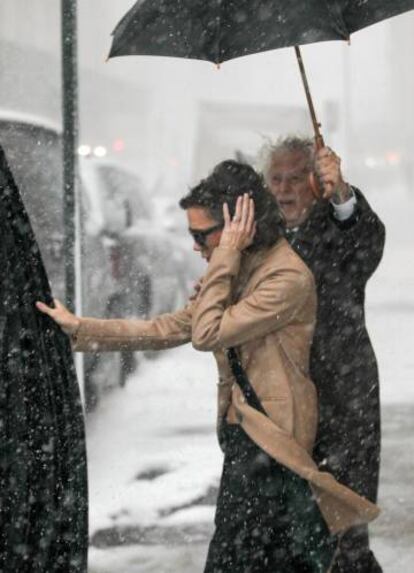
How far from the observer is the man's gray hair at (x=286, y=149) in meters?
4.71

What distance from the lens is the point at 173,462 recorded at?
7594 mm

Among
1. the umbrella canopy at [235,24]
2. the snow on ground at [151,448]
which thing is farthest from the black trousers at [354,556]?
the snow on ground at [151,448]

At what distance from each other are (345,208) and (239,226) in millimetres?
576

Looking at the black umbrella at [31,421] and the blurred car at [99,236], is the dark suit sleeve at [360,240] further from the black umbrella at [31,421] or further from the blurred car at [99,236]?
the blurred car at [99,236]

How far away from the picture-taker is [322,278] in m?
4.43

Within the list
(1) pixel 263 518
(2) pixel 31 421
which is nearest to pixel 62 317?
(2) pixel 31 421

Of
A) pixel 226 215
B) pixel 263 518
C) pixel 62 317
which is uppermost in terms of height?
pixel 226 215

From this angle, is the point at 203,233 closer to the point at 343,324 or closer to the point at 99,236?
the point at 343,324

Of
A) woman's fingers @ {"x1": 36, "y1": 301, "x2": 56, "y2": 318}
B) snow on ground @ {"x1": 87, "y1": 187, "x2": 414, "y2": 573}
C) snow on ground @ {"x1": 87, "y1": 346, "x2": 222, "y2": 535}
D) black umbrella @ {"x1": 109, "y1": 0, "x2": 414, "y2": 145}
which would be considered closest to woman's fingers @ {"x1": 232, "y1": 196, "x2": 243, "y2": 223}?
woman's fingers @ {"x1": 36, "y1": 301, "x2": 56, "y2": 318}

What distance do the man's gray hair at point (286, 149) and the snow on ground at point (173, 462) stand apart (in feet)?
5.59

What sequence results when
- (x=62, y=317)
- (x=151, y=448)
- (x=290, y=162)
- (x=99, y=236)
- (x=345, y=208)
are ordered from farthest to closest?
(x=99, y=236) < (x=151, y=448) < (x=290, y=162) < (x=345, y=208) < (x=62, y=317)

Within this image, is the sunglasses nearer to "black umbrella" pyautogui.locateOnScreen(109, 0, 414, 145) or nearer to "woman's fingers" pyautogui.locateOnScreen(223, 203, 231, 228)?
"woman's fingers" pyautogui.locateOnScreen(223, 203, 231, 228)

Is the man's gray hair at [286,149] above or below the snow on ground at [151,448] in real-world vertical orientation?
above

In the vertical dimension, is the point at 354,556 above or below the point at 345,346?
below
